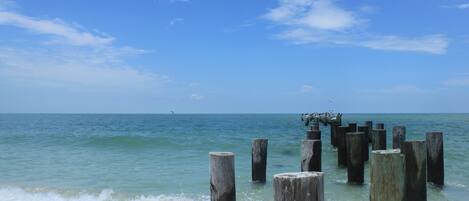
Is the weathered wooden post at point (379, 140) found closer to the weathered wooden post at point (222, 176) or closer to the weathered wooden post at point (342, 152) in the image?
the weathered wooden post at point (342, 152)

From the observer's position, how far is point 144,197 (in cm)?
1259

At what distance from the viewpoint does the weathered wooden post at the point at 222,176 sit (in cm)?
838

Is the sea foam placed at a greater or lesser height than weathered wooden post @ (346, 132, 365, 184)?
lesser

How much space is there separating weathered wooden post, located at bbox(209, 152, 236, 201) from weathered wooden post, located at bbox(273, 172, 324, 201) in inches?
150

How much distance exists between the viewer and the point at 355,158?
12789 millimetres

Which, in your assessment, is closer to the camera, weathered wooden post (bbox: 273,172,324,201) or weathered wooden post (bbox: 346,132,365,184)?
weathered wooden post (bbox: 273,172,324,201)

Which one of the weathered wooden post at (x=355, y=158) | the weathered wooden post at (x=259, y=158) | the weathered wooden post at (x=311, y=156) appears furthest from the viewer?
the weathered wooden post at (x=259, y=158)

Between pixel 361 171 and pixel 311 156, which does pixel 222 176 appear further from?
pixel 361 171

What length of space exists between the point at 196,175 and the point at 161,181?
1381mm

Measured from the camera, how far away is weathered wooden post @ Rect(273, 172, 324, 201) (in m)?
4.53

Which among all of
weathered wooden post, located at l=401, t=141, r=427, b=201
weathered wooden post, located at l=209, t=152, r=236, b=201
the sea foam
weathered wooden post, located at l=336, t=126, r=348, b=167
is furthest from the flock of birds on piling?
weathered wooden post, located at l=209, t=152, r=236, b=201

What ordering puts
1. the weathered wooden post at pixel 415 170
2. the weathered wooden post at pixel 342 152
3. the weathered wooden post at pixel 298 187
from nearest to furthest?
the weathered wooden post at pixel 298 187, the weathered wooden post at pixel 415 170, the weathered wooden post at pixel 342 152

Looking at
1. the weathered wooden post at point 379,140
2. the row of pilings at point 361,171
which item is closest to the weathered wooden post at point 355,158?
the row of pilings at point 361,171

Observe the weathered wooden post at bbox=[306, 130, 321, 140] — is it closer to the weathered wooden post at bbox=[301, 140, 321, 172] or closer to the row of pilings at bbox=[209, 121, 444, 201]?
the row of pilings at bbox=[209, 121, 444, 201]
